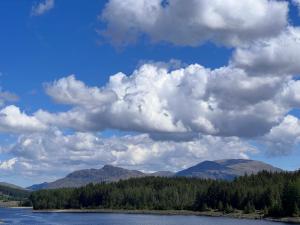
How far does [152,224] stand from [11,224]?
42456 mm

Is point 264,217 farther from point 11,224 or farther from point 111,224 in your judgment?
point 11,224

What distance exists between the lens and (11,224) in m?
170

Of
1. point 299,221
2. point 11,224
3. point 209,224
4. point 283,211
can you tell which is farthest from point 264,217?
point 11,224

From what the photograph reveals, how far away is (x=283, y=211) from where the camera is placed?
7318 inches

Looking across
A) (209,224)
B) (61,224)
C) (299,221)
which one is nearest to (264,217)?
(299,221)

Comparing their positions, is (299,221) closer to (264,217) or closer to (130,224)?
(264,217)

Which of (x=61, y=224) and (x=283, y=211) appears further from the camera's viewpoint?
(x=283, y=211)

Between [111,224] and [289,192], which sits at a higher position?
[289,192]

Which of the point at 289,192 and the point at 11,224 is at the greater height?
the point at 289,192

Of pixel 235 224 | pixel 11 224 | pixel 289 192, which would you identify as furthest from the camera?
→ pixel 289 192

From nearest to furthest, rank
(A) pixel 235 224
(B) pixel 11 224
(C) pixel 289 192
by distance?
(A) pixel 235 224 → (B) pixel 11 224 → (C) pixel 289 192

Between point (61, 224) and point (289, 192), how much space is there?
7204 centimetres

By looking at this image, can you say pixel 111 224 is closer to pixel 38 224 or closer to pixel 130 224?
pixel 130 224

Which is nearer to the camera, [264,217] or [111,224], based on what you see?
[111,224]
